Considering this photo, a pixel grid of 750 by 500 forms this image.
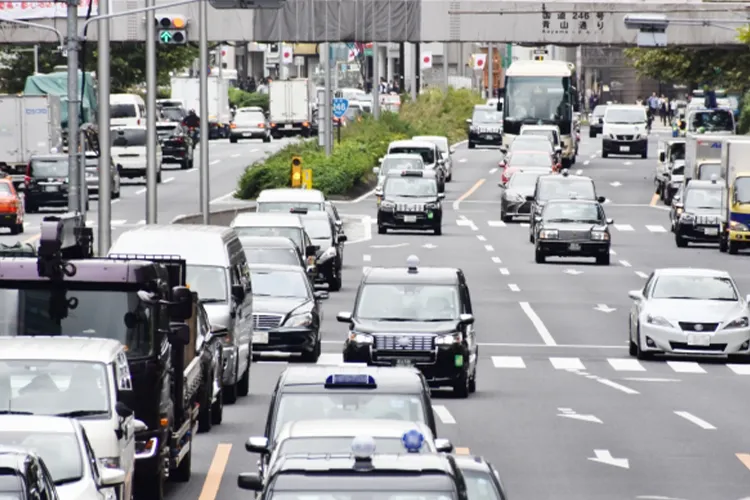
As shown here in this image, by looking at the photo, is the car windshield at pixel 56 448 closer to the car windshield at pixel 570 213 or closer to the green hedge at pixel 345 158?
the car windshield at pixel 570 213

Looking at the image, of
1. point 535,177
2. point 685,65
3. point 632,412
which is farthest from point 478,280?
point 685,65

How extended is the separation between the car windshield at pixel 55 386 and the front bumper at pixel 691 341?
18.1 metres

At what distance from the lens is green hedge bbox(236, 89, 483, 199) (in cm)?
6775

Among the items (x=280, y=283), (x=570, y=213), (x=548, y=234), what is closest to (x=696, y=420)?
(x=280, y=283)

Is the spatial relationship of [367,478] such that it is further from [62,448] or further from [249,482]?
[62,448]

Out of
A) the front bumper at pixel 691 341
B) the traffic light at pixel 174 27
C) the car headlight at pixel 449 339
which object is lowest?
the front bumper at pixel 691 341

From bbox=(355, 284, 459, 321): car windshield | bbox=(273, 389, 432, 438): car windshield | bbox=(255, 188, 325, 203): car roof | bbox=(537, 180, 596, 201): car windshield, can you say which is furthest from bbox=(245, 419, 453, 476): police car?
bbox=(537, 180, 596, 201): car windshield

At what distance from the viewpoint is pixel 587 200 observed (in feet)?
167

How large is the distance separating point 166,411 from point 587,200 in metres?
34.5

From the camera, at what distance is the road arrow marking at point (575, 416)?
79.9ft

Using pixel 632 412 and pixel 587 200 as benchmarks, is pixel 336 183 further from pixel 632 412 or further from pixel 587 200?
pixel 632 412

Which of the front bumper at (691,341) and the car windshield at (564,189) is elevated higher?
the car windshield at (564,189)

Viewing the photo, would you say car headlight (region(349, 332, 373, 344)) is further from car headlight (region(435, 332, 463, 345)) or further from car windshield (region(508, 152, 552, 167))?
car windshield (region(508, 152, 552, 167))

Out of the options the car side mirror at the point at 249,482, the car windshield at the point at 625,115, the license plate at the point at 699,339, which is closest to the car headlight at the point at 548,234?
the license plate at the point at 699,339
